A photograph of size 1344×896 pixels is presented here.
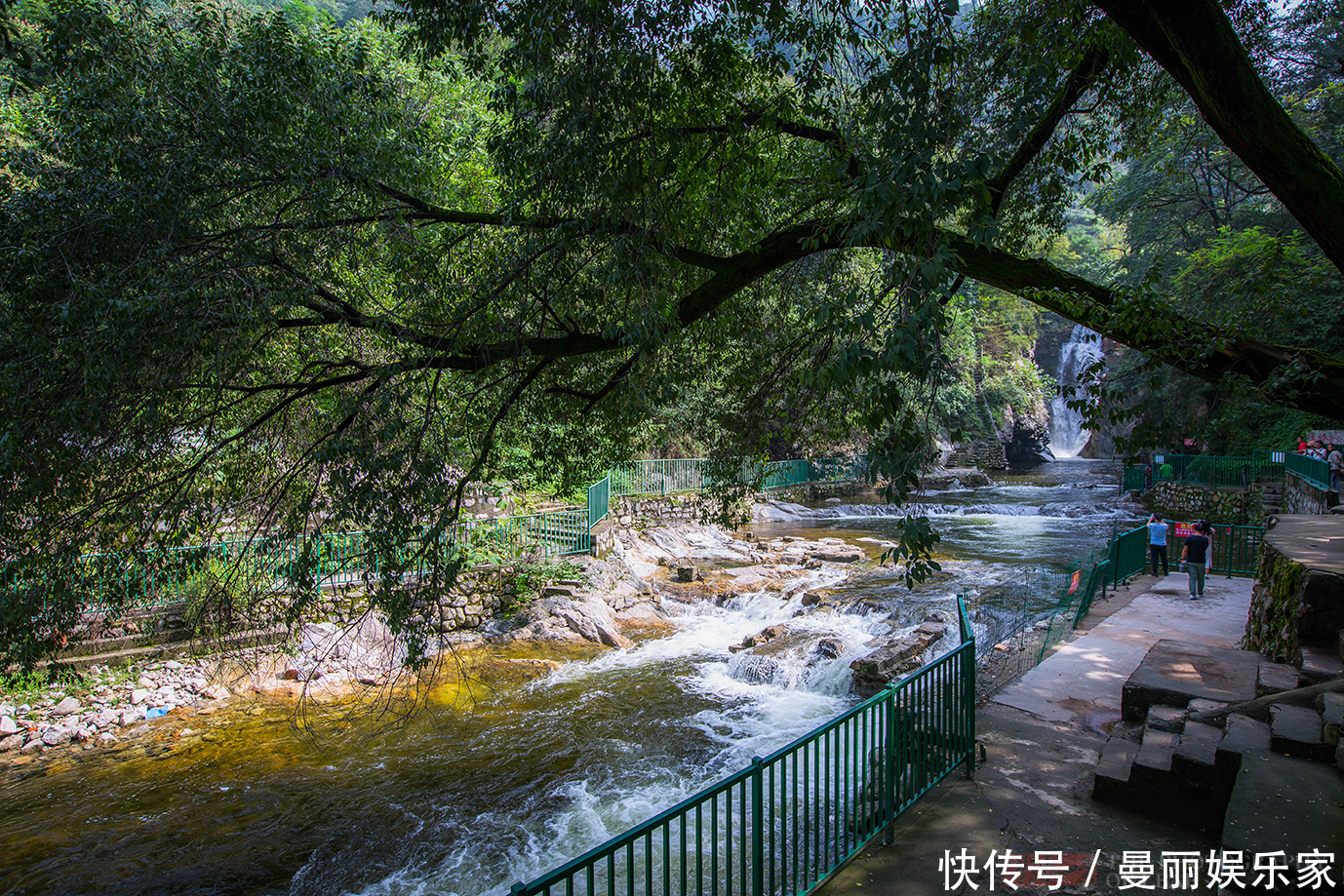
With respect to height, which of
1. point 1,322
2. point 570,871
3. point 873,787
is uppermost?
point 1,322

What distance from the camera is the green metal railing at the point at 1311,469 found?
15828 millimetres

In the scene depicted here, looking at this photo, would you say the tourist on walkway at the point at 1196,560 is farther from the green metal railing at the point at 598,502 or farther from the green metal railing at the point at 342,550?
the green metal railing at the point at 598,502

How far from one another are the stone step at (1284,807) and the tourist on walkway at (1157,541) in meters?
10.5

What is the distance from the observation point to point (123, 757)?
9.15 metres

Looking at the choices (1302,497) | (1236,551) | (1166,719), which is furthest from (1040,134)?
(1302,497)

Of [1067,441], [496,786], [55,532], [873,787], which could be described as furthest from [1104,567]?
[1067,441]

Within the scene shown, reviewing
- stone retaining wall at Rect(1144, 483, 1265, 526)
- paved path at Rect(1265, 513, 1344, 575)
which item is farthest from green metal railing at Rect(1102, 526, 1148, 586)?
stone retaining wall at Rect(1144, 483, 1265, 526)

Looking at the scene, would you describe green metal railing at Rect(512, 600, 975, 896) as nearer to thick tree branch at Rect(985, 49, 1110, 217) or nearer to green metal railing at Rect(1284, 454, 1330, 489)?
thick tree branch at Rect(985, 49, 1110, 217)

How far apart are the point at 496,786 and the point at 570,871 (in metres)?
6.04

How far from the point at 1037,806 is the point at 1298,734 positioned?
73.5 inches

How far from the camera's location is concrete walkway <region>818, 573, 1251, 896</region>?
4.79m

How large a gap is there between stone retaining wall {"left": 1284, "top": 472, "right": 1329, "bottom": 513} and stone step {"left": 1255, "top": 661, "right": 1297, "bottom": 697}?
38.1 ft

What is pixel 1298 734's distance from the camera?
5.03m

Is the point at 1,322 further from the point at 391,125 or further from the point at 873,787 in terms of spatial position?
the point at 873,787
